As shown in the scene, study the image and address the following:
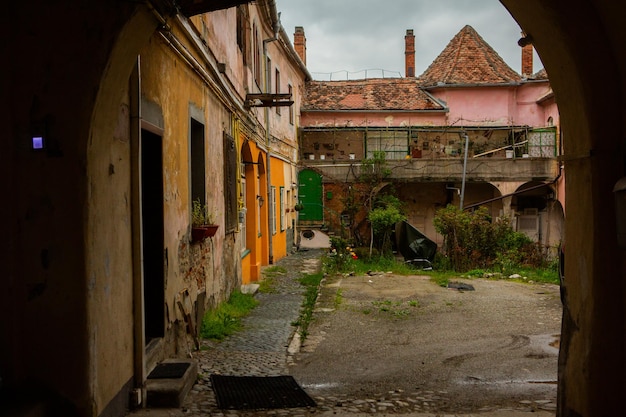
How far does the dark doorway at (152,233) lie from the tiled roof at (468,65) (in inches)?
893

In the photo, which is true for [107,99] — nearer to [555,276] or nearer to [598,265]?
[598,265]

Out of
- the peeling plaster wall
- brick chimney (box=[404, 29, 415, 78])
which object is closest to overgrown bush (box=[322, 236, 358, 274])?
the peeling plaster wall

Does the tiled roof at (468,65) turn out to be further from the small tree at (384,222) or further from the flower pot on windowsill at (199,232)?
the flower pot on windowsill at (199,232)

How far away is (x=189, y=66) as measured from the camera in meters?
6.62

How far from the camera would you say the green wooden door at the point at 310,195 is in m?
22.0

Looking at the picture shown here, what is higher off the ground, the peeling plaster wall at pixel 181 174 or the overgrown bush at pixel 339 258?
the peeling plaster wall at pixel 181 174

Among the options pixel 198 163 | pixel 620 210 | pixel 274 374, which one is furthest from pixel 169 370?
pixel 620 210

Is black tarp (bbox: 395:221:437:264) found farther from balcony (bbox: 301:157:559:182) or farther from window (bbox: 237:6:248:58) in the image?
window (bbox: 237:6:248:58)

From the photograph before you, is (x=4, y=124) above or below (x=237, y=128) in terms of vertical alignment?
below

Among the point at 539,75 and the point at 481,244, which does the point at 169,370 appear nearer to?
the point at 481,244

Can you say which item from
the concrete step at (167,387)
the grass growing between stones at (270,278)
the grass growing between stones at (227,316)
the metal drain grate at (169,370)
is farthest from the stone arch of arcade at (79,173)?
the grass growing between stones at (270,278)

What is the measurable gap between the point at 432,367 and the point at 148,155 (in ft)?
12.2

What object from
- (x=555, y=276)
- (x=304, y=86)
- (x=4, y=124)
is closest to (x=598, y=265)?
(x=4, y=124)

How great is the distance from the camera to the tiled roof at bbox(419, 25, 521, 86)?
2636 centimetres
